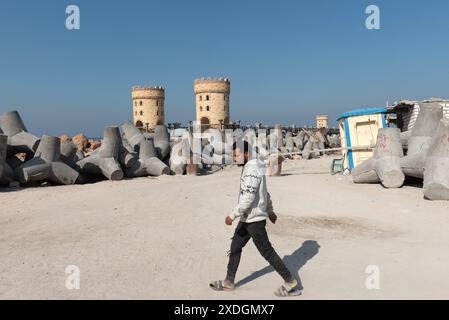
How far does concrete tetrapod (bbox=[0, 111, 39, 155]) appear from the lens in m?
13.8

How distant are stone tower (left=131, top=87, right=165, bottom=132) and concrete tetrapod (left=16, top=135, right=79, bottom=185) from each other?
32689mm

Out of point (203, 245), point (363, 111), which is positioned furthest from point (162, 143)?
point (203, 245)

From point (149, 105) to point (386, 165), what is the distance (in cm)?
3756

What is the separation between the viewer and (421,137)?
11.1 metres

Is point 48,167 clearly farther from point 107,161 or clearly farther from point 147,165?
point 147,165

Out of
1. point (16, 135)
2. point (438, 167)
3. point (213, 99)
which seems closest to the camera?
point (438, 167)

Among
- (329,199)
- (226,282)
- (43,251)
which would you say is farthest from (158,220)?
(329,199)

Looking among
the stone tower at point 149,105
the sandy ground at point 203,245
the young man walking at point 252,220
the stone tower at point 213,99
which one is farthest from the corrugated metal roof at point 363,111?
the stone tower at point 149,105

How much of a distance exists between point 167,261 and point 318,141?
2825 cm

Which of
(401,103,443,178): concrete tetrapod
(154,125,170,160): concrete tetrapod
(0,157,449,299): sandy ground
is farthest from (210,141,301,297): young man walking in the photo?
(154,125,170,160): concrete tetrapod

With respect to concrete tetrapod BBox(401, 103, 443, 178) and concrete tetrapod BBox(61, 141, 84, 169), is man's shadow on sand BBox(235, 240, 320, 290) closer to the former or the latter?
concrete tetrapod BBox(401, 103, 443, 178)

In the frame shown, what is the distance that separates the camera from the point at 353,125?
1454 cm

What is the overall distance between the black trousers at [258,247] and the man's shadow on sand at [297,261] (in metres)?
0.28

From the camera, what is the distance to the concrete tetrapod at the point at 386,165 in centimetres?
1095
